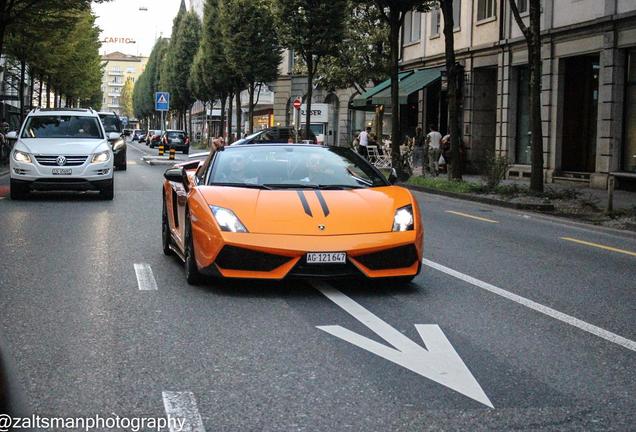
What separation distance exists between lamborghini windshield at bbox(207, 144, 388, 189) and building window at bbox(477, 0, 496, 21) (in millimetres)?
27353

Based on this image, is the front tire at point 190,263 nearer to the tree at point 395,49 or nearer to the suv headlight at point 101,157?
the suv headlight at point 101,157

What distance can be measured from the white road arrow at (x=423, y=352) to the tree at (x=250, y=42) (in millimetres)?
54963

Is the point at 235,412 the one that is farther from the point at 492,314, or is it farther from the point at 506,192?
the point at 506,192

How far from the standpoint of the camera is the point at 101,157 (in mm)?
19375

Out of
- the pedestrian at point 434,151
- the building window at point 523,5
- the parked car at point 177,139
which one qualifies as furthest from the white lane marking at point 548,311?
the parked car at point 177,139

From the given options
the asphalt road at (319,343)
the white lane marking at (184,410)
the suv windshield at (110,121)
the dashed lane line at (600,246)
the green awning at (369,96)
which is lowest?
the white lane marking at (184,410)

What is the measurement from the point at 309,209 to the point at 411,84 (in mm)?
32294

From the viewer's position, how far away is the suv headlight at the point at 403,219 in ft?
27.5

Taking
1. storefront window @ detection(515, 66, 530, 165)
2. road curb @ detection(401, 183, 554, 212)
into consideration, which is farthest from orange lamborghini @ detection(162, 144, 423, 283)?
storefront window @ detection(515, 66, 530, 165)

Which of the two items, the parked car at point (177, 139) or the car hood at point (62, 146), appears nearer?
the car hood at point (62, 146)

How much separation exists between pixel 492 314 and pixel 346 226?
1.43 m

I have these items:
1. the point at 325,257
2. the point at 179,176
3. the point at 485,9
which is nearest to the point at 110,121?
the point at 485,9

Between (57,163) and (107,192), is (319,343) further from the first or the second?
(107,192)

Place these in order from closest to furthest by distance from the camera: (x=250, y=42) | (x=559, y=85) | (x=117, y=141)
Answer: (x=559, y=85), (x=117, y=141), (x=250, y=42)
